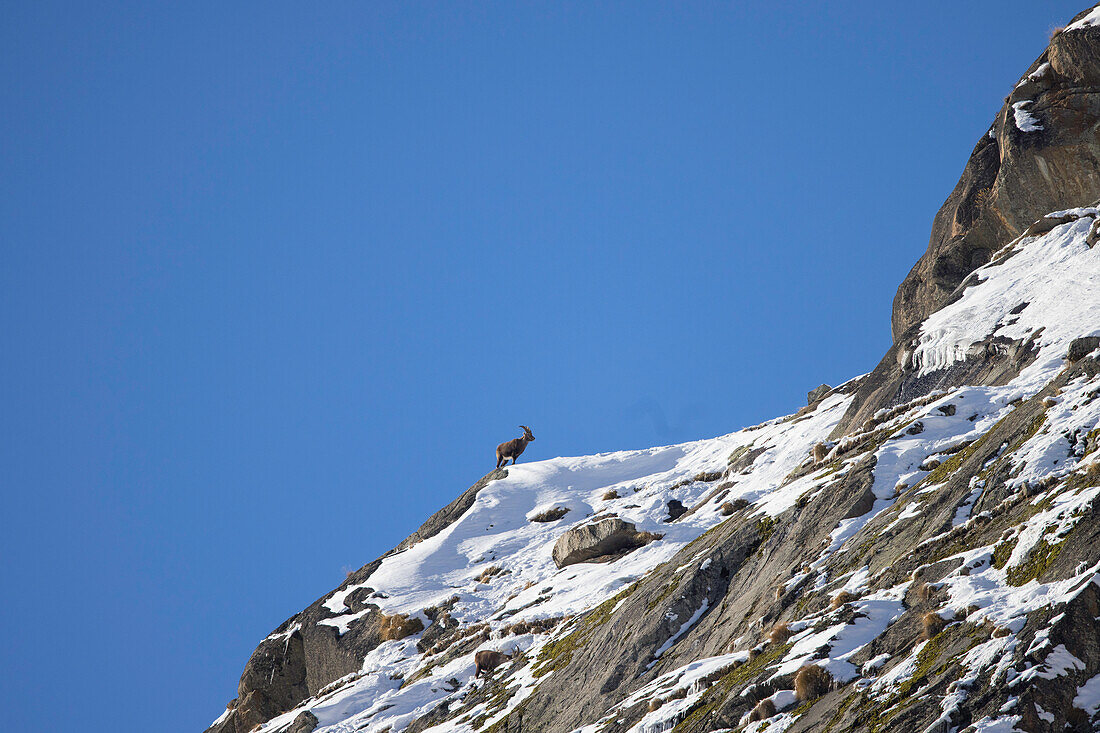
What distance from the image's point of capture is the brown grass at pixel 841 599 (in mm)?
12867

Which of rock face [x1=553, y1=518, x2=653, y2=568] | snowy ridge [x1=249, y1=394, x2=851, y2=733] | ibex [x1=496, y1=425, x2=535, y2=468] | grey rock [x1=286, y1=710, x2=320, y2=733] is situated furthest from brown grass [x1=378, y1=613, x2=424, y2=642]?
ibex [x1=496, y1=425, x2=535, y2=468]

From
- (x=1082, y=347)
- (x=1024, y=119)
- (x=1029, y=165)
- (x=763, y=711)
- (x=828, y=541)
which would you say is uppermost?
(x=1024, y=119)

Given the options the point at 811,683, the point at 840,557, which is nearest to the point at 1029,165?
the point at 840,557

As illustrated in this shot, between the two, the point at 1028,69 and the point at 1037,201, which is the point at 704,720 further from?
the point at 1028,69

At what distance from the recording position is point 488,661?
74.1 feet

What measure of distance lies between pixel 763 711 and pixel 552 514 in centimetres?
2493

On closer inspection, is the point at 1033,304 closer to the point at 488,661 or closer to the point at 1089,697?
the point at 488,661

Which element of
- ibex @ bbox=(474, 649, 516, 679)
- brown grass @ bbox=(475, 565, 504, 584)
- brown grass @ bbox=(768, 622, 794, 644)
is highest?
brown grass @ bbox=(475, 565, 504, 584)

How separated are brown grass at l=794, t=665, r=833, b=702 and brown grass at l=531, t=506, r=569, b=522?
80.6 ft

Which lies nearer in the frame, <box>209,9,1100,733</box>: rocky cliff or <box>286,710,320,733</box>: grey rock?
<box>209,9,1100,733</box>: rocky cliff

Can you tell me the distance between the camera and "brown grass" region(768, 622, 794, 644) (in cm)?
1269

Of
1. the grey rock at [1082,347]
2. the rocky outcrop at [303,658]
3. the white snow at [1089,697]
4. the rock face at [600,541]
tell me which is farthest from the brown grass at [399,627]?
the white snow at [1089,697]

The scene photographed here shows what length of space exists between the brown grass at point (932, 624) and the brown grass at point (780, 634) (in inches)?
98.3

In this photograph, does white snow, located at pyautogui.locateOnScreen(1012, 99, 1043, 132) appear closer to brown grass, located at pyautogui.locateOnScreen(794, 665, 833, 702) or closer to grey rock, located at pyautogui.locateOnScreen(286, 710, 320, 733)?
brown grass, located at pyautogui.locateOnScreen(794, 665, 833, 702)
